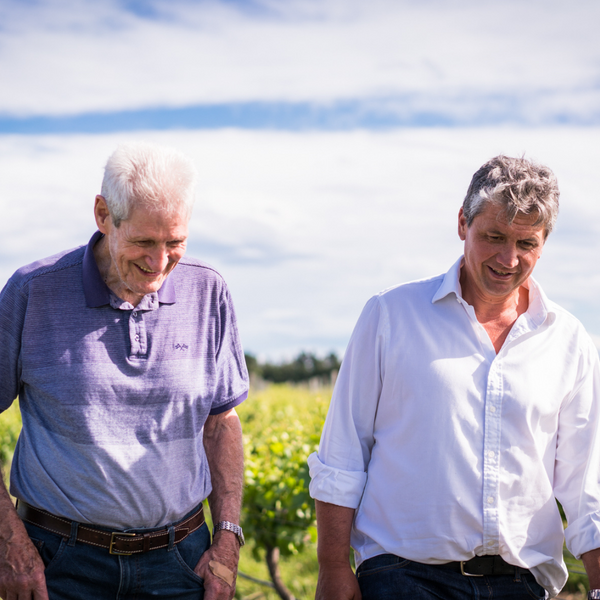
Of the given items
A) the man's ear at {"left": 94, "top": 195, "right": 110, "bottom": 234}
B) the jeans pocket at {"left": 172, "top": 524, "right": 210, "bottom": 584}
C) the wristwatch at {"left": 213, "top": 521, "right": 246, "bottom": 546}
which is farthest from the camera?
the wristwatch at {"left": 213, "top": 521, "right": 246, "bottom": 546}

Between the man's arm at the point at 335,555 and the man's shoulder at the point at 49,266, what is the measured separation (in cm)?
117

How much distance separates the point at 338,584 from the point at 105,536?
771 mm

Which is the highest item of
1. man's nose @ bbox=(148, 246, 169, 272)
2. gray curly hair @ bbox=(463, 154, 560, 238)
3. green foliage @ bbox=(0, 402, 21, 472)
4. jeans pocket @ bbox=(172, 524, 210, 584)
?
gray curly hair @ bbox=(463, 154, 560, 238)

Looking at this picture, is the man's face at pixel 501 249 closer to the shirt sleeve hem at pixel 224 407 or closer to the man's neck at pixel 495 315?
the man's neck at pixel 495 315

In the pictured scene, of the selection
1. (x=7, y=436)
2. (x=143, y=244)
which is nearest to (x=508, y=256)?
(x=143, y=244)

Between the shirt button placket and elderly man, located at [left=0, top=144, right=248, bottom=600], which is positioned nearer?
elderly man, located at [left=0, top=144, right=248, bottom=600]

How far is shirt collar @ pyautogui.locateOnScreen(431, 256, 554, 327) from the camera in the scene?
2430mm

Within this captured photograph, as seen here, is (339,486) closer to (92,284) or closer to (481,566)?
(481,566)

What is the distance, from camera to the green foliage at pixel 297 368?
49.6 m

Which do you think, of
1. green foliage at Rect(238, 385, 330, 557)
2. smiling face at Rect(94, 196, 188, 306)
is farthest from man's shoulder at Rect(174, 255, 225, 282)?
green foliage at Rect(238, 385, 330, 557)

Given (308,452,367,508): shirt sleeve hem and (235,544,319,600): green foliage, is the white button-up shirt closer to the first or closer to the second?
(308,452,367,508): shirt sleeve hem

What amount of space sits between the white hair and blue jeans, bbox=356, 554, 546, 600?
4.33 feet

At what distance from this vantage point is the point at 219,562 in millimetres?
2336

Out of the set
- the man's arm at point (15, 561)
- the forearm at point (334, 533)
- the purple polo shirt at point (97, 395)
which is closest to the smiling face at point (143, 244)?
the purple polo shirt at point (97, 395)
